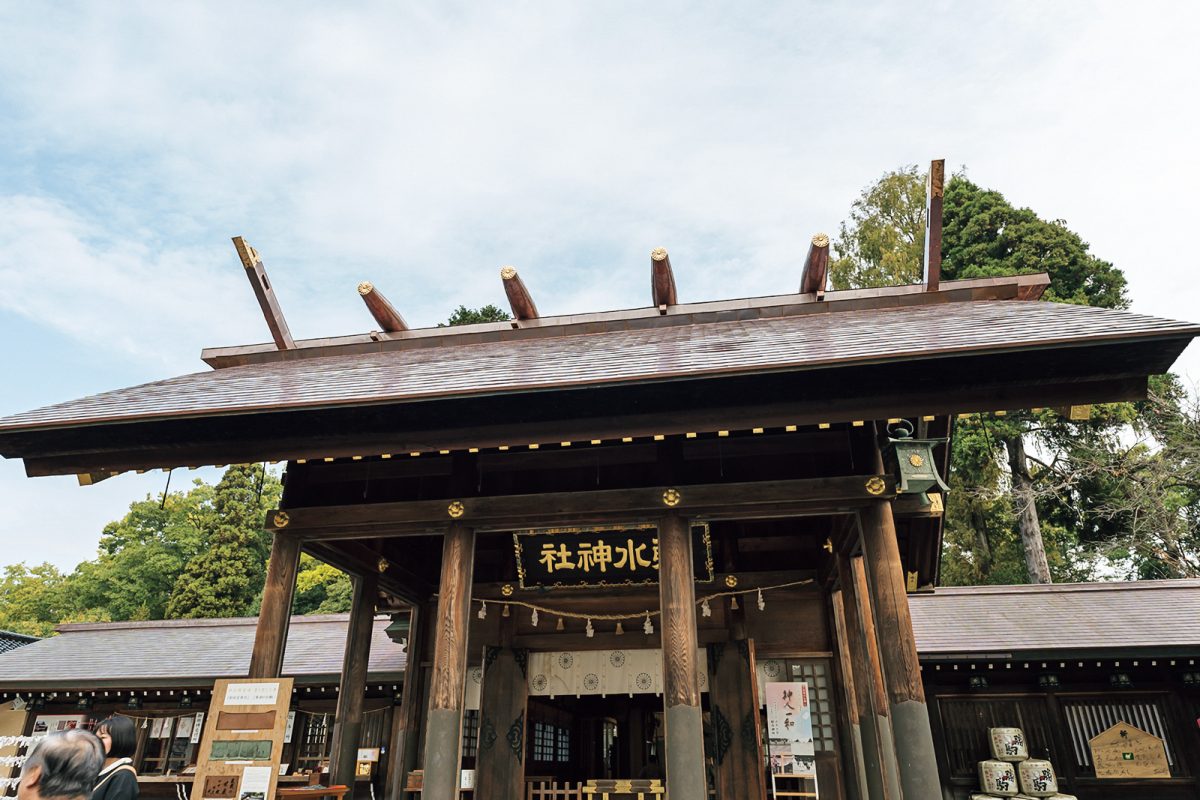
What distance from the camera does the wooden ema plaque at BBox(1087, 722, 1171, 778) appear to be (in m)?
9.75

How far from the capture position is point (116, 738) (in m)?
3.55

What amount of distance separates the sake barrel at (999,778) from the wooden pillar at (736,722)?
11.8 ft

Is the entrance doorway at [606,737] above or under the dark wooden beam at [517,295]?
under

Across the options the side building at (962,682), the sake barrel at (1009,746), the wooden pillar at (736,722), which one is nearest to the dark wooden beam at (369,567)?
the side building at (962,682)

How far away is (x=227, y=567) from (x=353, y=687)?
2248cm

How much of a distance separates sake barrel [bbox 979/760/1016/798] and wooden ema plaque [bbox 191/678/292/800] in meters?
9.40

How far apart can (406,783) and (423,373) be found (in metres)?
6.25

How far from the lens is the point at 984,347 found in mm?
5211

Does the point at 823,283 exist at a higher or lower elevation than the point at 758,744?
higher

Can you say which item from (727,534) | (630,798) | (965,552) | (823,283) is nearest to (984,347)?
(823,283)

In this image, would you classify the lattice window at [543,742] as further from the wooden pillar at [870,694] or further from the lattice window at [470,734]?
the wooden pillar at [870,694]

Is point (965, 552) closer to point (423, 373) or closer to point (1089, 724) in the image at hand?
point (1089, 724)

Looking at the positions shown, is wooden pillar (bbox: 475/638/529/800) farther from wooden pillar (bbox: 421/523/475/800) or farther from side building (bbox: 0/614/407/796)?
wooden pillar (bbox: 421/523/475/800)

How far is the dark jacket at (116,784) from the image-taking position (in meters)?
3.37
